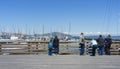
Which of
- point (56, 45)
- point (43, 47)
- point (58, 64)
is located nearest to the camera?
point (58, 64)

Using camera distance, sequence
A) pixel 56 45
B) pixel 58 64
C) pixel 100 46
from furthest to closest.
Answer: pixel 56 45, pixel 100 46, pixel 58 64

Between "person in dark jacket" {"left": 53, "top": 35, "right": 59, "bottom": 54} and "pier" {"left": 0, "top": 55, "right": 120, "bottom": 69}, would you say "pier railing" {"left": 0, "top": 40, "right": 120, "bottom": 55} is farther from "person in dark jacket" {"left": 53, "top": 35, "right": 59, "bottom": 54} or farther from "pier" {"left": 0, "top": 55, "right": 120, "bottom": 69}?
"pier" {"left": 0, "top": 55, "right": 120, "bottom": 69}

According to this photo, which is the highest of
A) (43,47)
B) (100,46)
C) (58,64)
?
(100,46)

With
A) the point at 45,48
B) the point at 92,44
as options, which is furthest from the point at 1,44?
the point at 92,44

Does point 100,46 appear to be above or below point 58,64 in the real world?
above

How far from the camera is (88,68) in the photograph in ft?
58.6

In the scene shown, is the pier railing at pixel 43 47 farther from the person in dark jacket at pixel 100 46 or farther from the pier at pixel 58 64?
the pier at pixel 58 64

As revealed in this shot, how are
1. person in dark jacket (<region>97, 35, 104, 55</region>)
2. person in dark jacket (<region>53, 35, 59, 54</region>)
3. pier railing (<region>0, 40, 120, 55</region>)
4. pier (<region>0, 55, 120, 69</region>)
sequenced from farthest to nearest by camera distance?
pier railing (<region>0, 40, 120, 55</region>) < person in dark jacket (<region>53, 35, 59, 54</region>) < person in dark jacket (<region>97, 35, 104, 55</region>) < pier (<region>0, 55, 120, 69</region>)

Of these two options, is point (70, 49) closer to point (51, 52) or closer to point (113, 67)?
point (51, 52)

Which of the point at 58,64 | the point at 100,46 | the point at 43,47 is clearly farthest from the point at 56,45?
the point at 58,64

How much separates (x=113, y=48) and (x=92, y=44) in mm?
2894

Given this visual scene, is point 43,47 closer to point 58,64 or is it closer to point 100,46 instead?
point 100,46

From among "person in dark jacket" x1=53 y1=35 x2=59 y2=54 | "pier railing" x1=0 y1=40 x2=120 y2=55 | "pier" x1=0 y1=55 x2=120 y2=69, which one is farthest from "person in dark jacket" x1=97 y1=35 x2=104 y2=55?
"pier" x1=0 y1=55 x2=120 y2=69

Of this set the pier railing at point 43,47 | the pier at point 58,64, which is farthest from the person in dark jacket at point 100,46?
the pier at point 58,64
